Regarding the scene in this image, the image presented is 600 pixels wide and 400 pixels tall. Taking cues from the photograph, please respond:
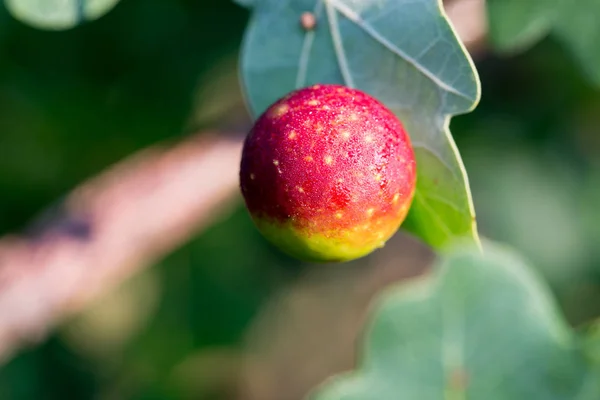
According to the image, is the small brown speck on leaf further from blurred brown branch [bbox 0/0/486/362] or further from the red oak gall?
blurred brown branch [bbox 0/0/486/362]

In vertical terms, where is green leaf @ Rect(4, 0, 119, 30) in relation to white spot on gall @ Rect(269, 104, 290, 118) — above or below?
above

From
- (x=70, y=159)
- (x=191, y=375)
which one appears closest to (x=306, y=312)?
(x=191, y=375)

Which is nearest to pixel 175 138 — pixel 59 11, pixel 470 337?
pixel 59 11

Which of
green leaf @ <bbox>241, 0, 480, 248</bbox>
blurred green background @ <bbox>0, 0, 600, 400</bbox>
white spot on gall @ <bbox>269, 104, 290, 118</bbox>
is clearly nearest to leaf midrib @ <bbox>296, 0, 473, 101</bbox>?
green leaf @ <bbox>241, 0, 480, 248</bbox>

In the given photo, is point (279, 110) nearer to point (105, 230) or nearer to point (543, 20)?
point (543, 20)

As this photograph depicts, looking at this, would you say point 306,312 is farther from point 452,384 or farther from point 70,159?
point 452,384

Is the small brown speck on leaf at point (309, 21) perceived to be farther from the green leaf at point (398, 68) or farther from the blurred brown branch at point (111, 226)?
the blurred brown branch at point (111, 226)

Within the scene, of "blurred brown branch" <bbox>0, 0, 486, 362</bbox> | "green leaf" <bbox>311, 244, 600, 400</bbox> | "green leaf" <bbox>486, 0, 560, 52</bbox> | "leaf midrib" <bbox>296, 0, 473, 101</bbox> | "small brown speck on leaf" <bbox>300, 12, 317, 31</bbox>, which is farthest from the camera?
"blurred brown branch" <bbox>0, 0, 486, 362</bbox>

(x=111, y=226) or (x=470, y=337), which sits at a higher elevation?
(x=470, y=337)
